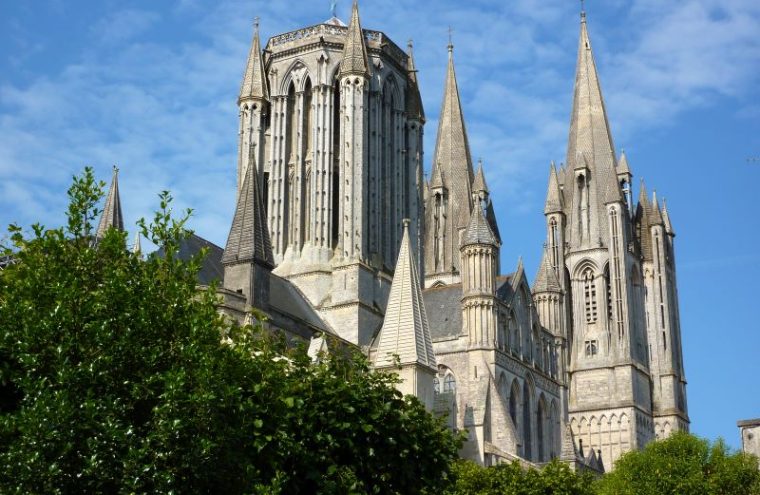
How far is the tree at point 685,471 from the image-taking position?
49.3m

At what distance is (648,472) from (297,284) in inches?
676

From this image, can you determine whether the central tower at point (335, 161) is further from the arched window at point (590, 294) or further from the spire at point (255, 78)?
the arched window at point (590, 294)

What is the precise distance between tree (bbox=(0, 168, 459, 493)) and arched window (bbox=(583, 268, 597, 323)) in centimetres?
5524

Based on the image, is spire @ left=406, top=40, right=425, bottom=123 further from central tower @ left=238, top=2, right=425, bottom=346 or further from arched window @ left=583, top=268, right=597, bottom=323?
arched window @ left=583, top=268, right=597, bottom=323

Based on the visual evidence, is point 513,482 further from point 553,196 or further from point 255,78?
point 553,196

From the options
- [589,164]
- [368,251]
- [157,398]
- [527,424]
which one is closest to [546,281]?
[527,424]

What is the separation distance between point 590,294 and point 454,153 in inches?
529

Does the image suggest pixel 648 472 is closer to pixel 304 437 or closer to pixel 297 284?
pixel 297 284

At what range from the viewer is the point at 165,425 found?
20141 mm

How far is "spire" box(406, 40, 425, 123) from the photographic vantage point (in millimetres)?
61594

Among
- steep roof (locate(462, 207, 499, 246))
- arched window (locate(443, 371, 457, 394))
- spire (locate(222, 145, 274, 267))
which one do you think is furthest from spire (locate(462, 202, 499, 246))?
spire (locate(222, 145, 274, 267))

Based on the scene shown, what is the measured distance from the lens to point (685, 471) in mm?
50469

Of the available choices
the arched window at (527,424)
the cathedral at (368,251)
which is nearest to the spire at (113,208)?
the cathedral at (368,251)

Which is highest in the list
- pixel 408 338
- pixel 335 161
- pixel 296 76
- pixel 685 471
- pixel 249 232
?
pixel 296 76
